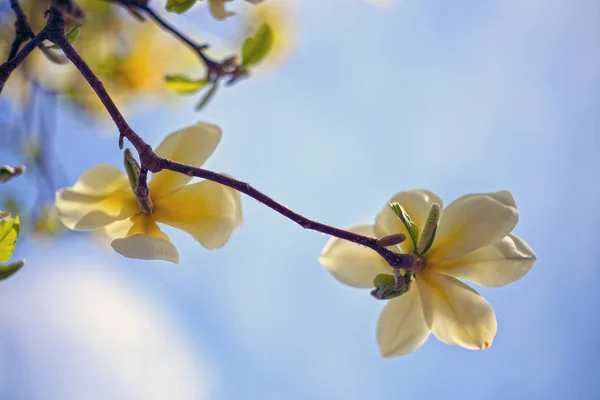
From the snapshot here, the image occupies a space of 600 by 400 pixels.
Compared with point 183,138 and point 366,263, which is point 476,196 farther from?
point 183,138

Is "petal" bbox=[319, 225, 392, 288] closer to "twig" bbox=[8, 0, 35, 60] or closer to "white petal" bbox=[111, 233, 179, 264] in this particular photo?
"white petal" bbox=[111, 233, 179, 264]

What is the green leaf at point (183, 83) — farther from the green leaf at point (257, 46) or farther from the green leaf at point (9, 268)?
the green leaf at point (9, 268)

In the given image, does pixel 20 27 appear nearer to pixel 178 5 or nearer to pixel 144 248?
pixel 178 5

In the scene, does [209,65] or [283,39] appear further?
[283,39]

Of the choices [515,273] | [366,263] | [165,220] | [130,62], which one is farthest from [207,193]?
[130,62]

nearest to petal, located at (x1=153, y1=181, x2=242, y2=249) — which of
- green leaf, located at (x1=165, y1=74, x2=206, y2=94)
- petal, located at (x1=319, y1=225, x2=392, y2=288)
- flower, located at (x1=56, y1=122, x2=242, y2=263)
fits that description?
flower, located at (x1=56, y1=122, x2=242, y2=263)
